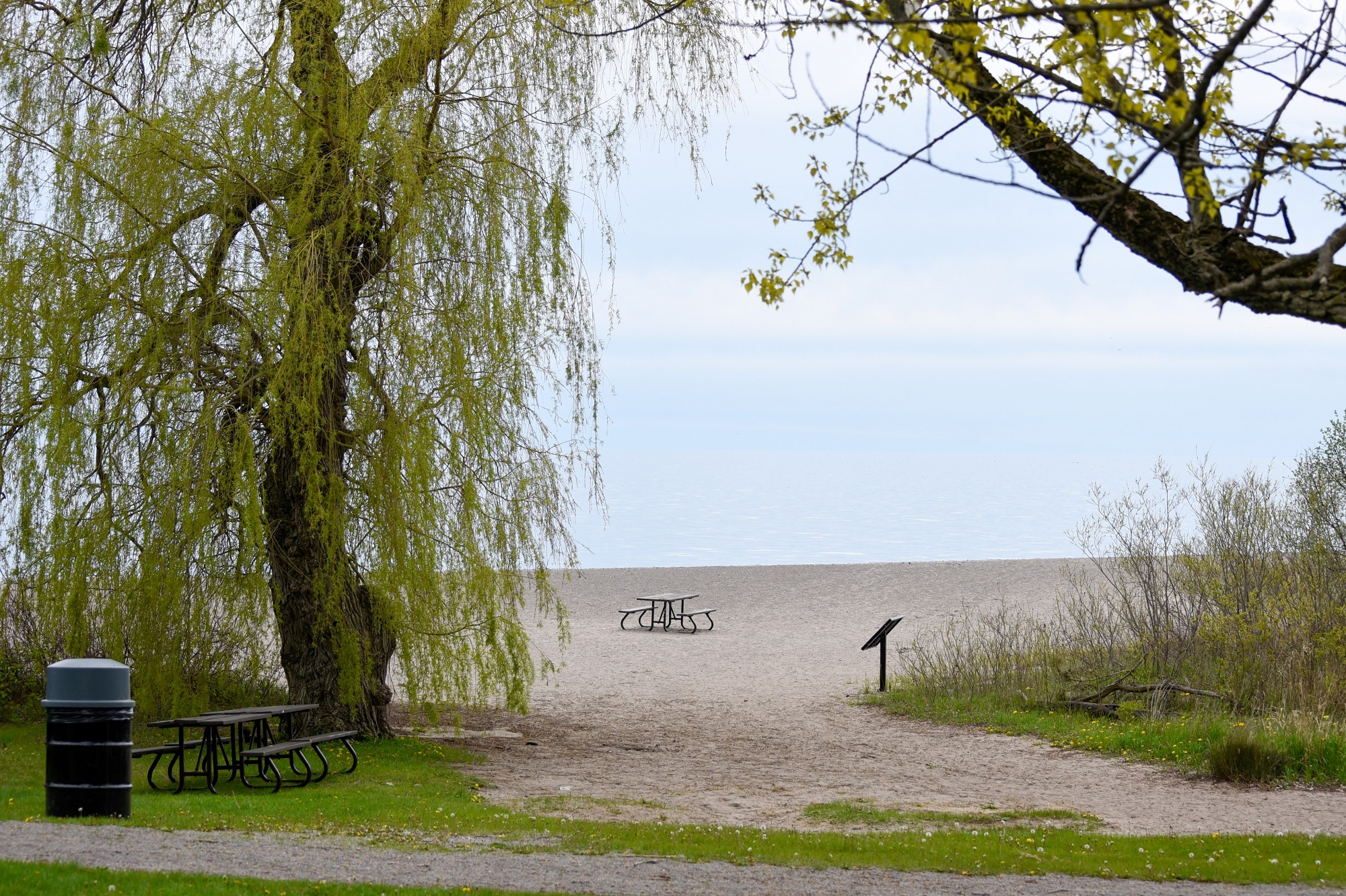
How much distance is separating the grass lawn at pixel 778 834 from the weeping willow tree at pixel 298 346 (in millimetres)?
1881

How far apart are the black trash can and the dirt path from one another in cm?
333

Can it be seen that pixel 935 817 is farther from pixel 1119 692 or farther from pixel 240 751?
pixel 1119 692

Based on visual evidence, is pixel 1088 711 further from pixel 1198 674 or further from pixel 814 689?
pixel 814 689

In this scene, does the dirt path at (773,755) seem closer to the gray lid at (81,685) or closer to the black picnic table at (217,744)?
Answer: the black picnic table at (217,744)

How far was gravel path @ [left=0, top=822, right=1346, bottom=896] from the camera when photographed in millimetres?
6680

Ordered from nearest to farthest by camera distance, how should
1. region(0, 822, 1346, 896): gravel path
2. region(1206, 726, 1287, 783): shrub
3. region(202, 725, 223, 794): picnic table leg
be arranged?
region(0, 822, 1346, 896): gravel path, region(202, 725, 223, 794): picnic table leg, region(1206, 726, 1287, 783): shrub

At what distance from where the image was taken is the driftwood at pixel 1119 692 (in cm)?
1441

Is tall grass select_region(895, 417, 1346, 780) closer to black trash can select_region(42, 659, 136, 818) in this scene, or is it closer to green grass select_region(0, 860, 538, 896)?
green grass select_region(0, 860, 538, 896)

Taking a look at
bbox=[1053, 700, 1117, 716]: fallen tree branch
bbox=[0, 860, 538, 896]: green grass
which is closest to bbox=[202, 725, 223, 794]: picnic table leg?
bbox=[0, 860, 538, 896]: green grass

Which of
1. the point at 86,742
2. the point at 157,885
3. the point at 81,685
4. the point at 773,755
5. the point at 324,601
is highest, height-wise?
the point at 324,601

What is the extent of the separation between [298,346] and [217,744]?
3531 mm

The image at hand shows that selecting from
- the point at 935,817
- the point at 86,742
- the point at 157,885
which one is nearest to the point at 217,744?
the point at 86,742

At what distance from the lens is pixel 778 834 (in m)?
8.73

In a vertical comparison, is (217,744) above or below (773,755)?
above
